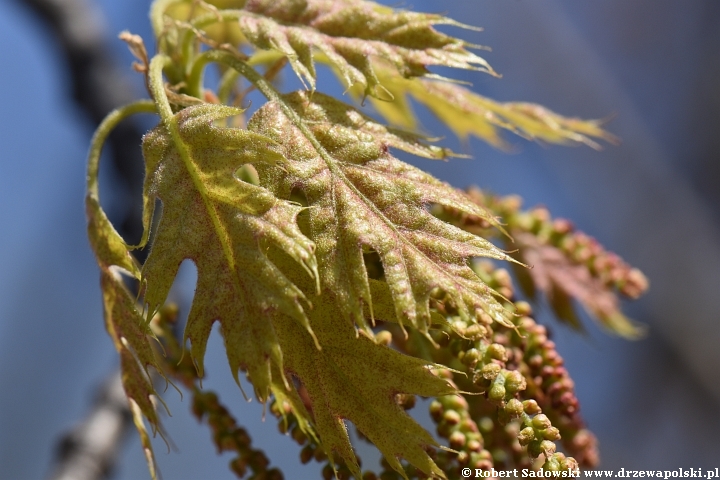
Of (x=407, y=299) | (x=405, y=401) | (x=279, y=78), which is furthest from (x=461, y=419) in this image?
(x=279, y=78)

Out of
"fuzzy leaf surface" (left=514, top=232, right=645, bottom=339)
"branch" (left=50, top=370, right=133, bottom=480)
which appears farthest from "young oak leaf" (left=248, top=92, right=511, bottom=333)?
"branch" (left=50, top=370, right=133, bottom=480)

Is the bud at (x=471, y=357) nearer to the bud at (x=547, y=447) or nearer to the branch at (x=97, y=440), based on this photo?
the bud at (x=547, y=447)

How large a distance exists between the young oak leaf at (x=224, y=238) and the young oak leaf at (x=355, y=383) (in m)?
0.04

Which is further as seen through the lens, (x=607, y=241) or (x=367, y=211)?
(x=607, y=241)

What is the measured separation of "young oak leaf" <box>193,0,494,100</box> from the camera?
77 cm

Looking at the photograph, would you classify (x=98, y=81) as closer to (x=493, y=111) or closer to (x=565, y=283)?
(x=493, y=111)

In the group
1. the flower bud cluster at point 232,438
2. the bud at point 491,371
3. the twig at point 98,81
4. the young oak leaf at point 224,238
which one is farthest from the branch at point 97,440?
the bud at point 491,371

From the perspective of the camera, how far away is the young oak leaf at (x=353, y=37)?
77cm

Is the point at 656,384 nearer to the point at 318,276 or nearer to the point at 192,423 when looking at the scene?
the point at 192,423

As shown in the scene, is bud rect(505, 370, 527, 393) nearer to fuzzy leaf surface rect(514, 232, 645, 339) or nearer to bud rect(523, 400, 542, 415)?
bud rect(523, 400, 542, 415)

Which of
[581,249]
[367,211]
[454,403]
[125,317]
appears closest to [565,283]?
[581,249]

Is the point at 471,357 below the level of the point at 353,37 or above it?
below

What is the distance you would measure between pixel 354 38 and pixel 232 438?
0.50m

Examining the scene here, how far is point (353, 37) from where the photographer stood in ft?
2.64
